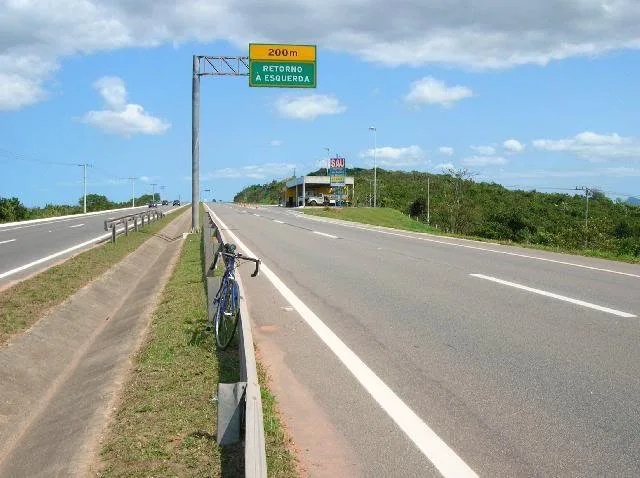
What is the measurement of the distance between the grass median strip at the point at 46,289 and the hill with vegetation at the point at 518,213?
14.6 m

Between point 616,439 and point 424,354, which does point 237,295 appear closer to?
point 424,354

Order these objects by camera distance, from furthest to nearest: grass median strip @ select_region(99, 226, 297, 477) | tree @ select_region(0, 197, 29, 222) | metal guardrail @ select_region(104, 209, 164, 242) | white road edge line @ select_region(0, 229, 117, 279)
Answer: tree @ select_region(0, 197, 29, 222) → metal guardrail @ select_region(104, 209, 164, 242) → white road edge line @ select_region(0, 229, 117, 279) → grass median strip @ select_region(99, 226, 297, 477)

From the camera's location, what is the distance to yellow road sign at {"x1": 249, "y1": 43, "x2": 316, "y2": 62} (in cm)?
2755

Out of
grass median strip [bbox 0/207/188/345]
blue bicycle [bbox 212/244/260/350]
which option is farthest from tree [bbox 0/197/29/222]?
blue bicycle [bbox 212/244/260/350]

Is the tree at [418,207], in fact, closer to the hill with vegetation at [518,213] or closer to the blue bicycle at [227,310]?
the hill with vegetation at [518,213]

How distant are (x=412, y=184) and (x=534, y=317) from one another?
4811 inches

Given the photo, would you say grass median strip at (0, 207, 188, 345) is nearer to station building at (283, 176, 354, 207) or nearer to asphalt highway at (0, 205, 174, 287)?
asphalt highway at (0, 205, 174, 287)

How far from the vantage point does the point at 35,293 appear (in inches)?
476

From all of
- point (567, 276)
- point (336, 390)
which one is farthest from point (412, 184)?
point (336, 390)

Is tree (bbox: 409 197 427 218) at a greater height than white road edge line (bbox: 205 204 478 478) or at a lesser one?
greater

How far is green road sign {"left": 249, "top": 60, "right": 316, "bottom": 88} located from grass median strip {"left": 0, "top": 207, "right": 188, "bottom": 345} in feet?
34.8

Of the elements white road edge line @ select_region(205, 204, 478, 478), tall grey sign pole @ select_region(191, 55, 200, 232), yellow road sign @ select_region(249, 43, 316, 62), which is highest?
yellow road sign @ select_region(249, 43, 316, 62)

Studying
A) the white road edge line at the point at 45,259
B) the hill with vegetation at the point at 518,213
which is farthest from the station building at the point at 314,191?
the white road edge line at the point at 45,259

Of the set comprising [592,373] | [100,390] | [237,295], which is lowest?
[100,390]
